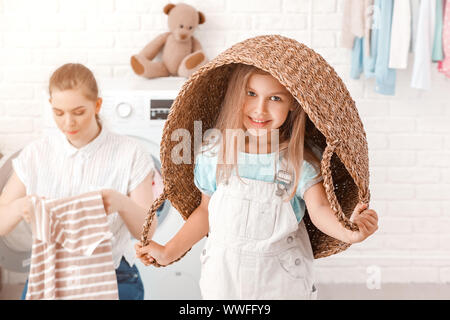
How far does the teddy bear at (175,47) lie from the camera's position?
162 cm

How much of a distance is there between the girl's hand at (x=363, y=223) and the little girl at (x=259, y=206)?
0.05 metres

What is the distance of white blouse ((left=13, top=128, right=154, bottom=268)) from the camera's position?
103cm

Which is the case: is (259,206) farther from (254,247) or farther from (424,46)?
(424,46)

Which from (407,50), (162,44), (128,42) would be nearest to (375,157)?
(407,50)

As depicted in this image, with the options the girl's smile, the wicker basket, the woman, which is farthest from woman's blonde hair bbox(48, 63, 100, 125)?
the girl's smile

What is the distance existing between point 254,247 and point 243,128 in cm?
17

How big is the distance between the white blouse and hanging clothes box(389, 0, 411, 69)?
994 millimetres

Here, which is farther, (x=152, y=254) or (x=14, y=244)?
(x=14, y=244)

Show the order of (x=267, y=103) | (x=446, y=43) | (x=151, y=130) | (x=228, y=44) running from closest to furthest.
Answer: (x=267, y=103)
(x=151, y=130)
(x=446, y=43)
(x=228, y=44)

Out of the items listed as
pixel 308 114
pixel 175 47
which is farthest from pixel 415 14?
pixel 308 114

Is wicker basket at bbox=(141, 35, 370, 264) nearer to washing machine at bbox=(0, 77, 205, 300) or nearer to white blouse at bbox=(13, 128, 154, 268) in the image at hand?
white blouse at bbox=(13, 128, 154, 268)

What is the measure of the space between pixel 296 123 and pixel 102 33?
129 centimetres

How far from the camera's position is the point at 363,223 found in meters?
0.53
